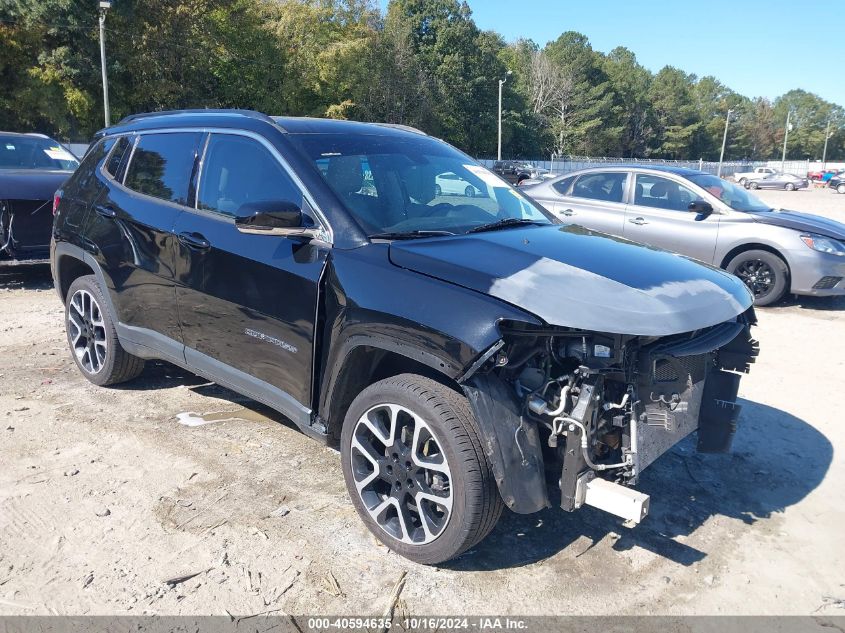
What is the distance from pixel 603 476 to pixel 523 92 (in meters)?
89.5

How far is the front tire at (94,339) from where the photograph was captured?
489cm

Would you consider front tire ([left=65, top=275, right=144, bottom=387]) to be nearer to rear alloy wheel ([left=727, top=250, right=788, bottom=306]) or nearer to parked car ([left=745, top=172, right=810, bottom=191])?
rear alloy wheel ([left=727, top=250, right=788, bottom=306])

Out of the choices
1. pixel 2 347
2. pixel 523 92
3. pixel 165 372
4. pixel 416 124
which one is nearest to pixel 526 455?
pixel 165 372

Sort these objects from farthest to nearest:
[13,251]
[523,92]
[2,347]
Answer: [523,92]
[13,251]
[2,347]

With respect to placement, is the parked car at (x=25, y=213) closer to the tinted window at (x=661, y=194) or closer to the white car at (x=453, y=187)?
the white car at (x=453, y=187)

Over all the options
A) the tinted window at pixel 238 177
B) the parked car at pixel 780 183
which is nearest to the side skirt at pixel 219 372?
the tinted window at pixel 238 177

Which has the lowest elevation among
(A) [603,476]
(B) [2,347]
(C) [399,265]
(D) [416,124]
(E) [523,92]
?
(B) [2,347]

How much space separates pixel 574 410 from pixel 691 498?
1.53 meters

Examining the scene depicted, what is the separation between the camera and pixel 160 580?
2936mm

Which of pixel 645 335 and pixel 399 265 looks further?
pixel 399 265

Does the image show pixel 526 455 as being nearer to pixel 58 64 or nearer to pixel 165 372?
pixel 165 372

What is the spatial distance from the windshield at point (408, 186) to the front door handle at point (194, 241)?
803 mm

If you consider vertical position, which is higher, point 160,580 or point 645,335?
point 645,335

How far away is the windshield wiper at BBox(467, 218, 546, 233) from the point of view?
3.58m
